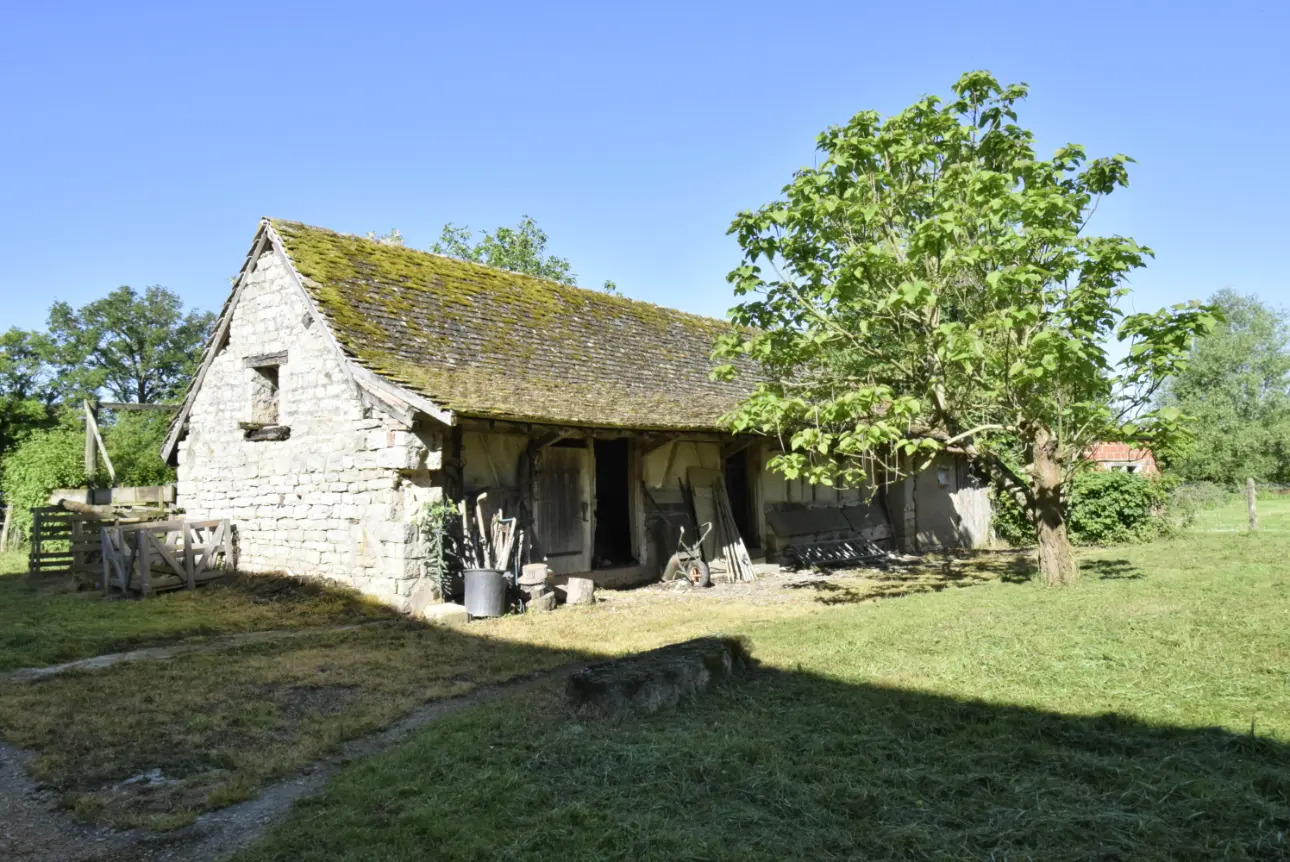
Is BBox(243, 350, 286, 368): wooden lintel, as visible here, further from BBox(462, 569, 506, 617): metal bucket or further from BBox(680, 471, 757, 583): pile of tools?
BBox(680, 471, 757, 583): pile of tools

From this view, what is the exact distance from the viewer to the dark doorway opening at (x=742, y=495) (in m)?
15.6

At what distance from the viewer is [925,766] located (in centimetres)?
437

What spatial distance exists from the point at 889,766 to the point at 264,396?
11602 millimetres

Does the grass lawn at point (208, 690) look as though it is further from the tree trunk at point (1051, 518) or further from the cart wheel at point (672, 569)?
the tree trunk at point (1051, 518)

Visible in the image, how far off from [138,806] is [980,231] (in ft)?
30.9

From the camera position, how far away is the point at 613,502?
46.0 feet

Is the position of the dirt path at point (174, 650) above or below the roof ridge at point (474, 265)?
below

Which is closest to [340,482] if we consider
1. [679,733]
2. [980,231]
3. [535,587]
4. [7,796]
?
[535,587]

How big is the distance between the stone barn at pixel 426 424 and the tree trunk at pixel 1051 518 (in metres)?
4.60

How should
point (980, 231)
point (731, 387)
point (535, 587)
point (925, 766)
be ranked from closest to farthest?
point (925, 766), point (980, 231), point (535, 587), point (731, 387)

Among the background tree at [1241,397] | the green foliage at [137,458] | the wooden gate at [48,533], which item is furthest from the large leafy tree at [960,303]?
the background tree at [1241,397]

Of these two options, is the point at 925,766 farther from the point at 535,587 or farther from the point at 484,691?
the point at 535,587

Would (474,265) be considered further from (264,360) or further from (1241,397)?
(1241,397)

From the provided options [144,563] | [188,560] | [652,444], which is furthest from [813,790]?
[188,560]
